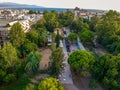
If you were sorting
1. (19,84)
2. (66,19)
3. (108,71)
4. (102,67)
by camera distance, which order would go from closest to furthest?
(108,71)
(102,67)
(19,84)
(66,19)

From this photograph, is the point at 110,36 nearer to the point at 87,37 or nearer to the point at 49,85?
the point at 87,37

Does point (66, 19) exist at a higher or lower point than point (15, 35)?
lower

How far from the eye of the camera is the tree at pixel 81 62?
27438mm

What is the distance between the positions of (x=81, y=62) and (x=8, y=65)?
8.47m

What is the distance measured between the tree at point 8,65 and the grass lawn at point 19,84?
0.81m

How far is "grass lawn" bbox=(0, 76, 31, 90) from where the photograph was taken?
2572cm

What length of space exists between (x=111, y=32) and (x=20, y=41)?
1785cm

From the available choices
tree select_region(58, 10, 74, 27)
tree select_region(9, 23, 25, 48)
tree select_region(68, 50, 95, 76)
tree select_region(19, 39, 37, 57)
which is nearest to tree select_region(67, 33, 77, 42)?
tree select_region(19, 39, 37, 57)

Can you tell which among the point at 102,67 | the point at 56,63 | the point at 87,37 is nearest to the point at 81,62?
the point at 102,67

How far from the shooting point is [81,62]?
27.4 meters

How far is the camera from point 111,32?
4353 centimetres

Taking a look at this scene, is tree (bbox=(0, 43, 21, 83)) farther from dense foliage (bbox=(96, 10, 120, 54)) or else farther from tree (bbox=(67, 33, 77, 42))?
tree (bbox=(67, 33, 77, 42))

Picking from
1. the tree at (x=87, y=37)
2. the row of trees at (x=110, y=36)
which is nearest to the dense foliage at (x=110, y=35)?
the row of trees at (x=110, y=36)

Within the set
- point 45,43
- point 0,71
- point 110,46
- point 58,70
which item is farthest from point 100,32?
point 0,71
